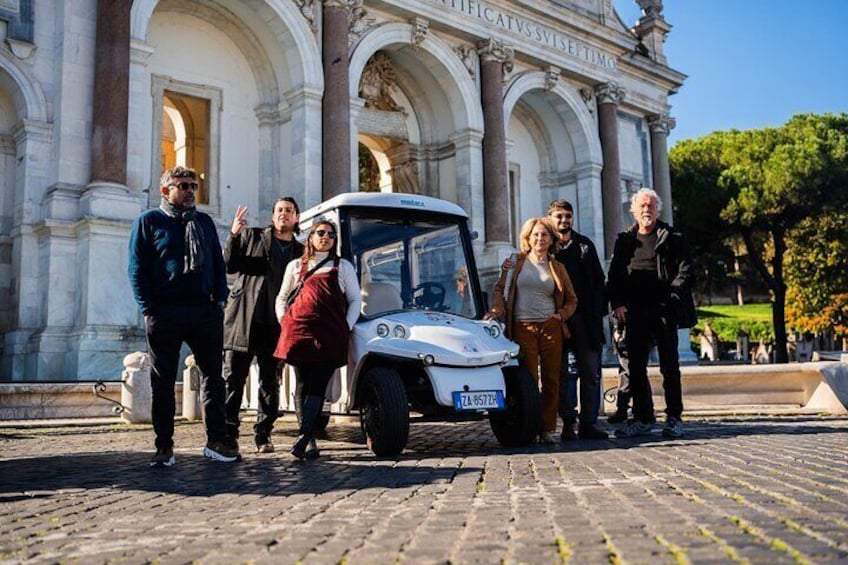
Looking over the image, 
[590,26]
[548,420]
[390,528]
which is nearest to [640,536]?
[390,528]

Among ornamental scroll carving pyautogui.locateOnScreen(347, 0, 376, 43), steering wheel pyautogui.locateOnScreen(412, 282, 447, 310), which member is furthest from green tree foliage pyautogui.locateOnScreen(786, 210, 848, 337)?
steering wheel pyautogui.locateOnScreen(412, 282, 447, 310)

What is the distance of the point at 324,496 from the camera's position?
3.78 meters

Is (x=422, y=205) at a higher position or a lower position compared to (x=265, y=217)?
lower

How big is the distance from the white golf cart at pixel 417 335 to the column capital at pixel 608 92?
17.9m

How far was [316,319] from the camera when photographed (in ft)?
17.7

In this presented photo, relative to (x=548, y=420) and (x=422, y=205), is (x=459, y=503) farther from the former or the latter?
(x=422, y=205)

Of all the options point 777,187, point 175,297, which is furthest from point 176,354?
point 777,187

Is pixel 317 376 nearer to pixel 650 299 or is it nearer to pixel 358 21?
pixel 650 299

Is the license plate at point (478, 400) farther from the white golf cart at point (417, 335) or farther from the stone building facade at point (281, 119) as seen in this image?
the stone building facade at point (281, 119)

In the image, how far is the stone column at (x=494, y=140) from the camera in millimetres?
19609

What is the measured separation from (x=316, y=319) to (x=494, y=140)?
15272 millimetres

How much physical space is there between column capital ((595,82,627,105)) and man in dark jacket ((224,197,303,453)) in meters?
18.9

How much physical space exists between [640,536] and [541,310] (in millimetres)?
3808

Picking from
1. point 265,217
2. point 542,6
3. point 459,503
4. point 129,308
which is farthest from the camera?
point 542,6
